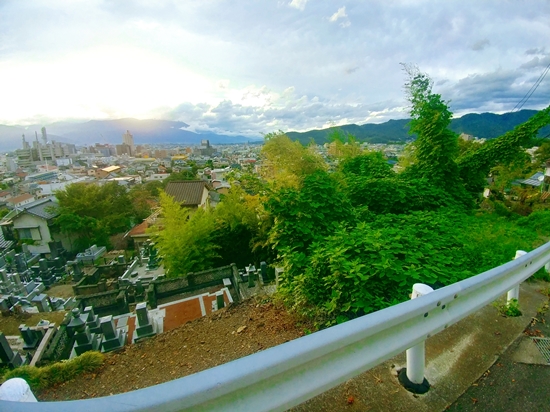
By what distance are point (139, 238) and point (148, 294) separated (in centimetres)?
1169

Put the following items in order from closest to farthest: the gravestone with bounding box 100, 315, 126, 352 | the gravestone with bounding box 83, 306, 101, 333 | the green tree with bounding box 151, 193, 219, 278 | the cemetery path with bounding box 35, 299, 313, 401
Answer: the cemetery path with bounding box 35, 299, 313, 401
the gravestone with bounding box 100, 315, 126, 352
the gravestone with bounding box 83, 306, 101, 333
the green tree with bounding box 151, 193, 219, 278

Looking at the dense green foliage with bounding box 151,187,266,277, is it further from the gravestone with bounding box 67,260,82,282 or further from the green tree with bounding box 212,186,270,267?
the gravestone with bounding box 67,260,82,282

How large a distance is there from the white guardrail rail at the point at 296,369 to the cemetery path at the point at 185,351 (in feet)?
4.27

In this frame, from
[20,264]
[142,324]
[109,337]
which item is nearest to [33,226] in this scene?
[20,264]

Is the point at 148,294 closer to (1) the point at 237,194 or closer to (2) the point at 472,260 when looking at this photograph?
(1) the point at 237,194

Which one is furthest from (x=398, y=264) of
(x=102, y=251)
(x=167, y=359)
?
(x=102, y=251)

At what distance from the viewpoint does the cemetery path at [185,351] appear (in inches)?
93.6

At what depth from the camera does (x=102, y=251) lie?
768 inches

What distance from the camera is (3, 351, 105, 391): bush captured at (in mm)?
2467

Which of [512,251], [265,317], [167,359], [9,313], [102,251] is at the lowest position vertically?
[102,251]

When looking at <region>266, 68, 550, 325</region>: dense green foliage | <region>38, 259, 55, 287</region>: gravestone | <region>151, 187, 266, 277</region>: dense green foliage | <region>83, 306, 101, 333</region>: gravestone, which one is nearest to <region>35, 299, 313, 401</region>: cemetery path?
<region>266, 68, 550, 325</region>: dense green foliage

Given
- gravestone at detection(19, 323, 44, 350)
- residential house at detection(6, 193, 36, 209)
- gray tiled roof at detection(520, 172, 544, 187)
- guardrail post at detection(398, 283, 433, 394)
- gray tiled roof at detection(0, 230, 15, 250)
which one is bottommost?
gray tiled roof at detection(0, 230, 15, 250)

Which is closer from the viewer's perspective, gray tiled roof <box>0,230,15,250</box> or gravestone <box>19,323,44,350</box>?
gravestone <box>19,323,44,350</box>

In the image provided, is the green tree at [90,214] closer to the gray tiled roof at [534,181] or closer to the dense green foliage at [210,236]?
the dense green foliage at [210,236]
